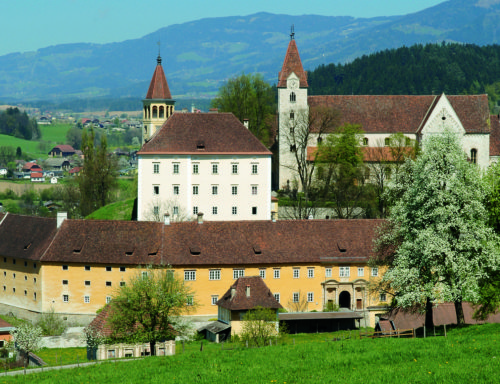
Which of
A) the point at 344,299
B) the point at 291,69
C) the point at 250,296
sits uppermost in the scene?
the point at 291,69

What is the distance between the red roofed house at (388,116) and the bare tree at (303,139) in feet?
0.41

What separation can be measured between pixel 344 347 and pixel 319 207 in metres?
53.0

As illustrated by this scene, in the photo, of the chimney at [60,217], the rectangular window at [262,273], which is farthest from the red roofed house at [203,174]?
the rectangular window at [262,273]

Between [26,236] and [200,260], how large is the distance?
1548cm

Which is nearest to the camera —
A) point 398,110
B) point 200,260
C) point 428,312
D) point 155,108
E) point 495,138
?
point 428,312

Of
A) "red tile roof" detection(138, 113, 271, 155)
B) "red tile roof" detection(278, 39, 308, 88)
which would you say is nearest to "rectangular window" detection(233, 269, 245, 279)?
"red tile roof" detection(138, 113, 271, 155)

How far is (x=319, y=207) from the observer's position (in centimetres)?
9394

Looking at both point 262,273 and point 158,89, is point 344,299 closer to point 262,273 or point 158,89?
point 262,273

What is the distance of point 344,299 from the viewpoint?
7312cm

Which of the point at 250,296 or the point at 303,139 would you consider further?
the point at 303,139

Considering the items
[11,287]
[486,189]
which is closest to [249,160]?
[11,287]

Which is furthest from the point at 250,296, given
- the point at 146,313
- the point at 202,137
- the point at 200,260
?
the point at 202,137

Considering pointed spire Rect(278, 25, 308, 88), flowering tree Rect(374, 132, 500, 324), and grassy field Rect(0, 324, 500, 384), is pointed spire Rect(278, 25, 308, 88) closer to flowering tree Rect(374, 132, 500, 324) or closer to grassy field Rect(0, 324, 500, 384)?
flowering tree Rect(374, 132, 500, 324)

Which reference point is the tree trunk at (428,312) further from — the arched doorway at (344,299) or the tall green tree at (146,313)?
the arched doorway at (344,299)
